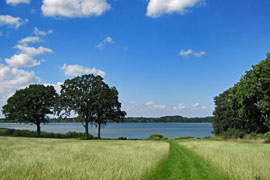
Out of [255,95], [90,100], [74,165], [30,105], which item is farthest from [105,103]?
[74,165]

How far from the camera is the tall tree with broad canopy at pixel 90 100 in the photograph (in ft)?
154

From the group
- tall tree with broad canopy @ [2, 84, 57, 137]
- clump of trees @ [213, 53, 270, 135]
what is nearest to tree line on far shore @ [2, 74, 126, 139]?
tall tree with broad canopy @ [2, 84, 57, 137]

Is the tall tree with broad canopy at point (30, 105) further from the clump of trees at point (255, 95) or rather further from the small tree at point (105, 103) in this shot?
the clump of trees at point (255, 95)

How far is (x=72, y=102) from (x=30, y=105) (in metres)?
13.2

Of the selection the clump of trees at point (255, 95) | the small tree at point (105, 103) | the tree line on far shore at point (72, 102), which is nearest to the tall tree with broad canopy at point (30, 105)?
the tree line on far shore at point (72, 102)

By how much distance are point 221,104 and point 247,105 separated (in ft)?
93.8

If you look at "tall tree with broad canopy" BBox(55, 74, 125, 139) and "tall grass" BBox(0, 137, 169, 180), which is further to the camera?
"tall tree with broad canopy" BBox(55, 74, 125, 139)

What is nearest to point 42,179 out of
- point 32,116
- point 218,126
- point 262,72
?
point 262,72

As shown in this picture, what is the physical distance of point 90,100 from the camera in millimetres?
→ 47344

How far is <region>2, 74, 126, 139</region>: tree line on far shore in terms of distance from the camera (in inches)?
1859

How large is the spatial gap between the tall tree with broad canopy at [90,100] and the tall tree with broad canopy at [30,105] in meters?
6.20

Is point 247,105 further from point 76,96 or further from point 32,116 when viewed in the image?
point 32,116

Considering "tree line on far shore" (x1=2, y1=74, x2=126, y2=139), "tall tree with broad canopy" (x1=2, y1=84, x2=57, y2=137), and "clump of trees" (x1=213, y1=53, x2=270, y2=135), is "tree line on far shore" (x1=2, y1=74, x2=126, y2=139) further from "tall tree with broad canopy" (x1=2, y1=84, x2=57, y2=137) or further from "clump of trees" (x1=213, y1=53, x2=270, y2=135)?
"clump of trees" (x1=213, y1=53, x2=270, y2=135)

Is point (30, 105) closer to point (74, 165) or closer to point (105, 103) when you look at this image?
point (105, 103)
